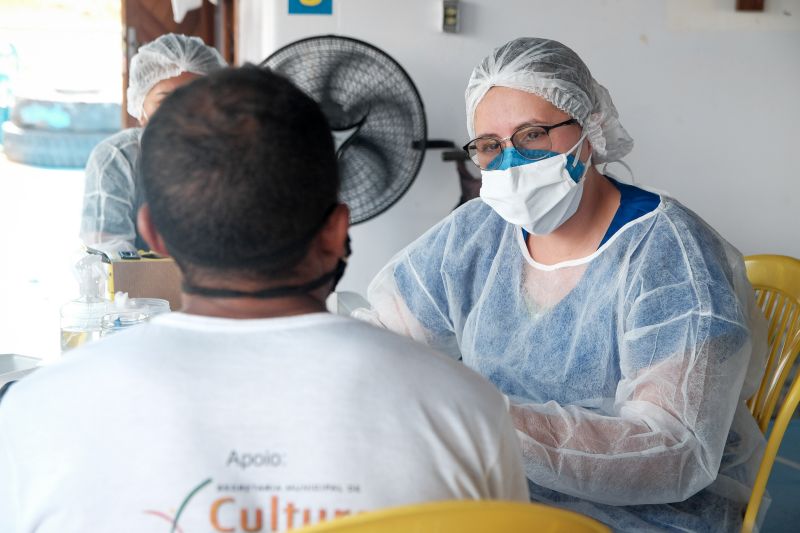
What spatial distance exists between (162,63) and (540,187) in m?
1.33

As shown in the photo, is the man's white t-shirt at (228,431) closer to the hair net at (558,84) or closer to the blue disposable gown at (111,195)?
the hair net at (558,84)

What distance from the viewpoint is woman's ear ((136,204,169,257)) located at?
2.81 ft

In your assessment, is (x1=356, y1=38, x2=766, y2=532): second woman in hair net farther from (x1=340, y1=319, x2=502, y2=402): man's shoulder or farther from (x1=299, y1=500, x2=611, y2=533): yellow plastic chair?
(x1=299, y1=500, x2=611, y2=533): yellow plastic chair

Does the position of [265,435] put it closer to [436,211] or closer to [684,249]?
[684,249]

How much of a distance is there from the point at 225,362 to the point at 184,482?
10 centimetres

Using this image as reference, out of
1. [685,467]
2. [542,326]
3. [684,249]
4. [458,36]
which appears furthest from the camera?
[458,36]

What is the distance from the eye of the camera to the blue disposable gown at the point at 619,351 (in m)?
1.39

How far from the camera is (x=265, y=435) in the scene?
779mm

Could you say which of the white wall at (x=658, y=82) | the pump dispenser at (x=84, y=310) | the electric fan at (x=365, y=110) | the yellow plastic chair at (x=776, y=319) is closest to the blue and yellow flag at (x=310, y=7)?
the white wall at (x=658, y=82)

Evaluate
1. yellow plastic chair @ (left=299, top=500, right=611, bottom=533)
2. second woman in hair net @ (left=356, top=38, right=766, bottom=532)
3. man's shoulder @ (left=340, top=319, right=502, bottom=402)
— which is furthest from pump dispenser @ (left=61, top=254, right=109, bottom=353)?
yellow plastic chair @ (left=299, top=500, right=611, bottom=533)

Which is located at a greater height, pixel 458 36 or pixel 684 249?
pixel 458 36

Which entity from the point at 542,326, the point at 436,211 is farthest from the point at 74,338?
the point at 436,211

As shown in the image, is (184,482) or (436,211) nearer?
(184,482)

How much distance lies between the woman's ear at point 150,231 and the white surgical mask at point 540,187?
0.90 meters
